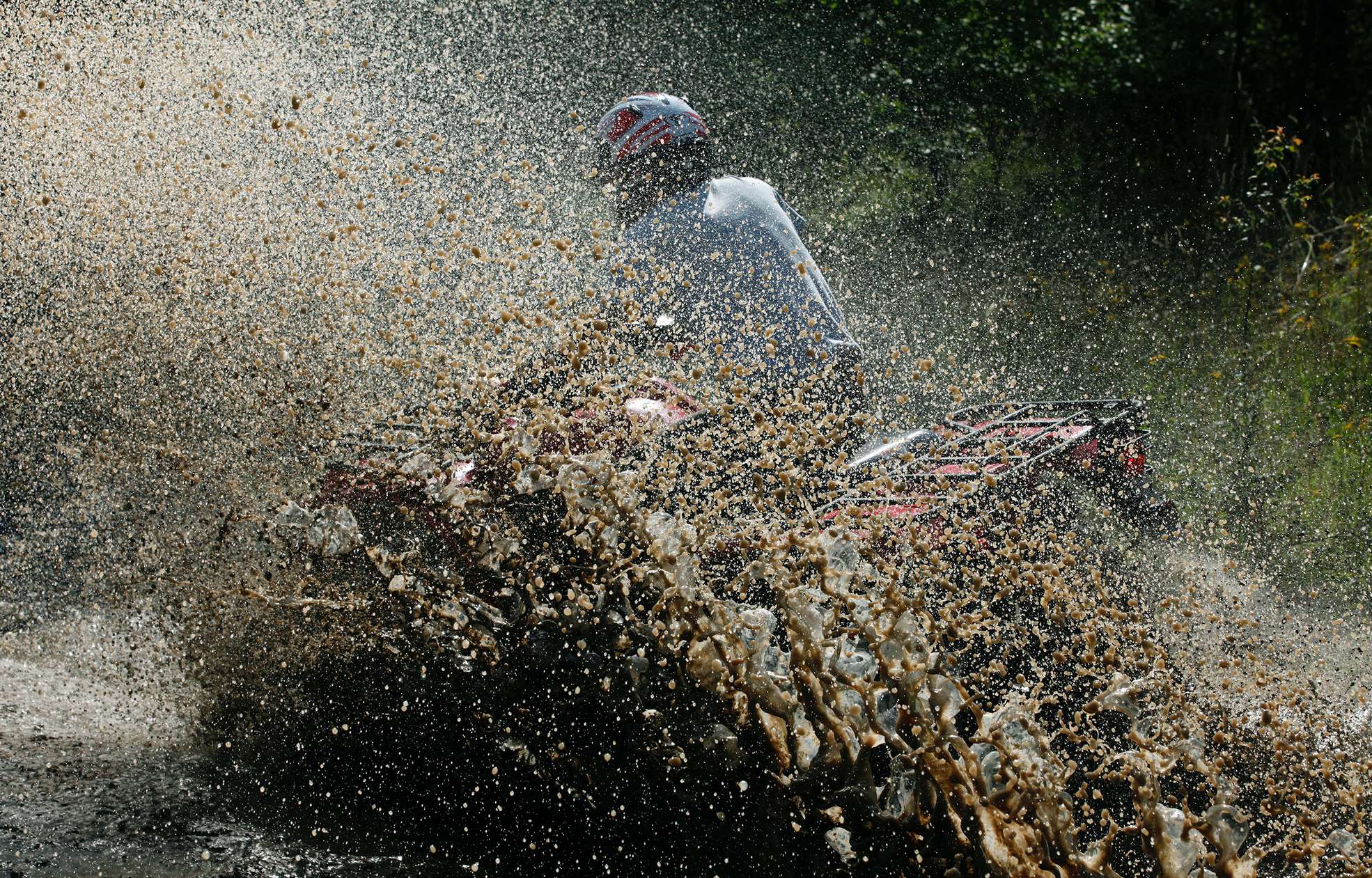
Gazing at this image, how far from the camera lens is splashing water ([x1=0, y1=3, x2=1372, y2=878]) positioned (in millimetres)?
2426

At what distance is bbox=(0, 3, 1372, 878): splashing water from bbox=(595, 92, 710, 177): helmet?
3.38 ft

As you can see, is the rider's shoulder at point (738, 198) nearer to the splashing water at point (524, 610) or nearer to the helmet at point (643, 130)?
the helmet at point (643, 130)

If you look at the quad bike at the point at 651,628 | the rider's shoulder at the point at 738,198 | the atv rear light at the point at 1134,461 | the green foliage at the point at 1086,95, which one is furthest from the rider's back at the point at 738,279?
the green foliage at the point at 1086,95

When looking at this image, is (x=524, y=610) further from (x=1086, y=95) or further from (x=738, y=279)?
(x=1086, y=95)

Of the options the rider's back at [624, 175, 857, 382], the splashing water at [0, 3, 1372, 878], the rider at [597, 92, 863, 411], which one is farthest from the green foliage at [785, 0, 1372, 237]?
the splashing water at [0, 3, 1372, 878]

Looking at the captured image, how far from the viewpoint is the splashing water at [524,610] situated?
243 centimetres

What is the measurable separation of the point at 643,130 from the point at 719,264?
924 millimetres

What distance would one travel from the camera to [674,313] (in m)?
4.09

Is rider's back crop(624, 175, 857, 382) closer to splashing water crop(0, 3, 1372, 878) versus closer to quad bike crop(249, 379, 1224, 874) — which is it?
splashing water crop(0, 3, 1372, 878)

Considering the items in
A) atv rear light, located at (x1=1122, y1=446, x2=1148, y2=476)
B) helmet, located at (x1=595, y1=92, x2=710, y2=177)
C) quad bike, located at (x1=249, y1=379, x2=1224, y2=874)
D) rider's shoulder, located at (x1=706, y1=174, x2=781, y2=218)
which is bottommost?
quad bike, located at (x1=249, y1=379, x2=1224, y2=874)

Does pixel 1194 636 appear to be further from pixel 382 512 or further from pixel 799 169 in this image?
pixel 799 169

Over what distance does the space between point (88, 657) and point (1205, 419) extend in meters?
6.29

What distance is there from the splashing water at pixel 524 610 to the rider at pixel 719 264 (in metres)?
0.35

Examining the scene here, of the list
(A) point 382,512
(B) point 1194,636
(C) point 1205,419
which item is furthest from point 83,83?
(C) point 1205,419
